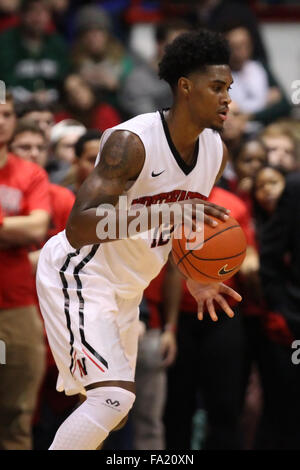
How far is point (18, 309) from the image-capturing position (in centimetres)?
517

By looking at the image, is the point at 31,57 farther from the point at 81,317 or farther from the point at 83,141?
the point at 81,317

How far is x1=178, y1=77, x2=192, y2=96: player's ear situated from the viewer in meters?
4.25

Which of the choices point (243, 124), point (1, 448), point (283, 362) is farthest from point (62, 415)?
point (243, 124)

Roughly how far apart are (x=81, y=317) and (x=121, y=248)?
0.40 m

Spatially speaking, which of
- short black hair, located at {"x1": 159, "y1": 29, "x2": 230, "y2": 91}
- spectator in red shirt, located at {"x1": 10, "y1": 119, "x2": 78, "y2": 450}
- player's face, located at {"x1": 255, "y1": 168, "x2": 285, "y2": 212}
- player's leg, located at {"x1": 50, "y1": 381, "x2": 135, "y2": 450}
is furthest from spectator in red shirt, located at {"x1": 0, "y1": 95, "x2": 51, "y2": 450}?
player's face, located at {"x1": 255, "y1": 168, "x2": 285, "y2": 212}

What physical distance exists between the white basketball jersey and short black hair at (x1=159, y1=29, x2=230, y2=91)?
238 millimetres

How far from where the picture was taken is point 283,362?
579 cm

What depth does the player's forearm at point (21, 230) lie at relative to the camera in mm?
5027

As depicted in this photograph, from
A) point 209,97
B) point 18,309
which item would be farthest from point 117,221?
point 18,309

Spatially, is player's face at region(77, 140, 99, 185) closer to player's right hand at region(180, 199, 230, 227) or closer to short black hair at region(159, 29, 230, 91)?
short black hair at region(159, 29, 230, 91)

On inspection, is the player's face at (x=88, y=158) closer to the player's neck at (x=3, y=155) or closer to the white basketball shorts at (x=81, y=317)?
the player's neck at (x=3, y=155)

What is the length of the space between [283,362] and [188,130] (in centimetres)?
212
